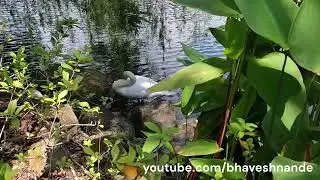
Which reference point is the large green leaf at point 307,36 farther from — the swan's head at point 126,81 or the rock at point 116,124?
the swan's head at point 126,81

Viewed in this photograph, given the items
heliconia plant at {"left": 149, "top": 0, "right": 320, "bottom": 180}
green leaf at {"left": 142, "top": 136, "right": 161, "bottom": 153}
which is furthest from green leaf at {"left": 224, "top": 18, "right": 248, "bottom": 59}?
green leaf at {"left": 142, "top": 136, "right": 161, "bottom": 153}

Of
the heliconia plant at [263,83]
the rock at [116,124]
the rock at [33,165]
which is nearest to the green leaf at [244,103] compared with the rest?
the heliconia plant at [263,83]

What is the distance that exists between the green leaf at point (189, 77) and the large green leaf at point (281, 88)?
0.26ft

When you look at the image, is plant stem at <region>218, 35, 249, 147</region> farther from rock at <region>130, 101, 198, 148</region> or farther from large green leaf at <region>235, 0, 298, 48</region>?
rock at <region>130, 101, 198, 148</region>

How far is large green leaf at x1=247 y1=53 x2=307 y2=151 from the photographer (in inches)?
33.0

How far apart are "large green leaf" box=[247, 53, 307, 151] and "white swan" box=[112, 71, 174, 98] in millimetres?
2359

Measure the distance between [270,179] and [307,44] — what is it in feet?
1.65

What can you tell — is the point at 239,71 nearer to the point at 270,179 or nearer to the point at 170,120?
the point at 270,179

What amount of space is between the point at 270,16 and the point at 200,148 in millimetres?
323

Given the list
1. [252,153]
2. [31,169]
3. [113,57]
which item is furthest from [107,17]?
[252,153]

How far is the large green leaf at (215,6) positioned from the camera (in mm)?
788

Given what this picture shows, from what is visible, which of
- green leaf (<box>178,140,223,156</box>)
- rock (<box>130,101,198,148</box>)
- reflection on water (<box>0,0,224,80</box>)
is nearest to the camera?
green leaf (<box>178,140,223,156</box>)

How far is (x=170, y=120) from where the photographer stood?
9.15 feet

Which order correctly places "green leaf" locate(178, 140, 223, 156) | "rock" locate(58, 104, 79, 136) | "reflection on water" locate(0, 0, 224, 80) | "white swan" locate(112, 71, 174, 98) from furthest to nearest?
1. "reflection on water" locate(0, 0, 224, 80)
2. "white swan" locate(112, 71, 174, 98)
3. "rock" locate(58, 104, 79, 136)
4. "green leaf" locate(178, 140, 223, 156)
